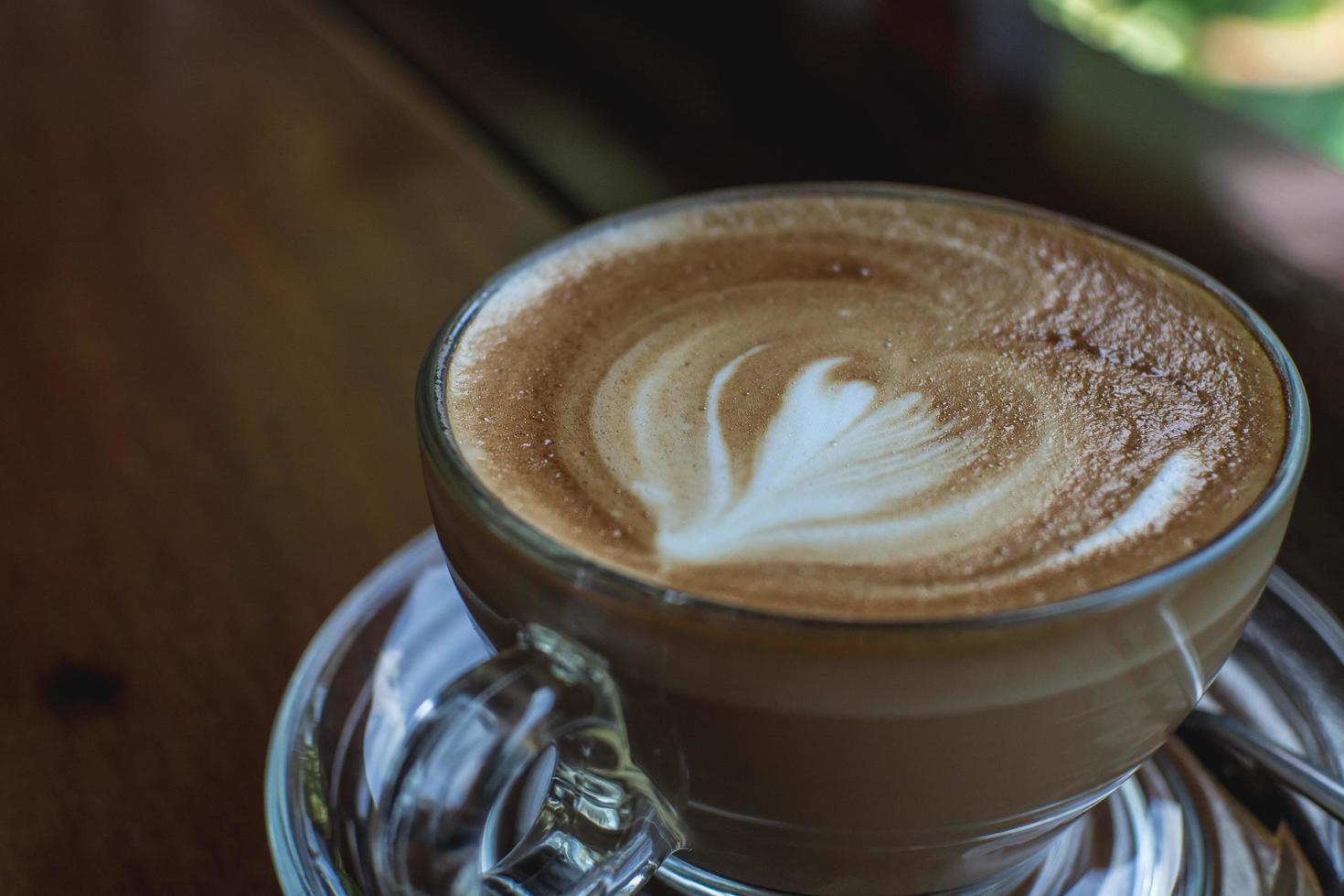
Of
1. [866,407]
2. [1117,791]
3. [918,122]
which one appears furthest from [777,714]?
[918,122]

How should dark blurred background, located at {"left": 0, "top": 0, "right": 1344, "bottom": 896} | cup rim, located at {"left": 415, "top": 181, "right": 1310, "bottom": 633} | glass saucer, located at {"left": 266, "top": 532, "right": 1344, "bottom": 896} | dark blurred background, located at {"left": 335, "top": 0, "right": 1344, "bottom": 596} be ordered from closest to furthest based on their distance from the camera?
1. cup rim, located at {"left": 415, "top": 181, "right": 1310, "bottom": 633}
2. glass saucer, located at {"left": 266, "top": 532, "right": 1344, "bottom": 896}
3. dark blurred background, located at {"left": 0, "top": 0, "right": 1344, "bottom": 896}
4. dark blurred background, located at {"left": 335, "top": 0, "right": 1344, "bottom": 596}

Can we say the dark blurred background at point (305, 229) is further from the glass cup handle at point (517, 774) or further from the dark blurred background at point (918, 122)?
the glass cup handle at point (517, 774)

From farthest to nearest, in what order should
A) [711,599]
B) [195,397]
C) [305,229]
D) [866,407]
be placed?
[305,229] → [195,397] → [866,407] → [711,599]

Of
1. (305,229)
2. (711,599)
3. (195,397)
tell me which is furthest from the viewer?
(305,229)

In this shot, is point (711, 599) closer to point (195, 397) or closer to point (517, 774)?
point (517, 774)

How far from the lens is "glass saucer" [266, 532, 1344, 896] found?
658 millimetres

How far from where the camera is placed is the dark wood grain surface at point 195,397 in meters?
0.71

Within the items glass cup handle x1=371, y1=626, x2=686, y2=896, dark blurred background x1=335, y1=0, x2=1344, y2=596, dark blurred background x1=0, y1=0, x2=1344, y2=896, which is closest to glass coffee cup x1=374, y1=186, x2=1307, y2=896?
glass cup handle x1=371, y1=626, x2=686, y2=896

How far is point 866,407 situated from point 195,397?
61 cm

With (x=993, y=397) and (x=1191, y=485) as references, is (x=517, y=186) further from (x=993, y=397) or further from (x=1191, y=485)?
(x=1191, y=485)

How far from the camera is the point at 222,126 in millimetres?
1446

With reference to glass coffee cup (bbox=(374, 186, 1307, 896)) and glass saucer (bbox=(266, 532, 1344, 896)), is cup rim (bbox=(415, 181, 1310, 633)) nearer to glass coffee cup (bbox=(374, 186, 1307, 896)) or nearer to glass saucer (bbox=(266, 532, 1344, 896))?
glass coffee cup (bbox=(374, 186, 1307, 896))

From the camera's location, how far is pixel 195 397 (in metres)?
1.01

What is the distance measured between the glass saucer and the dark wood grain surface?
0.12ft
